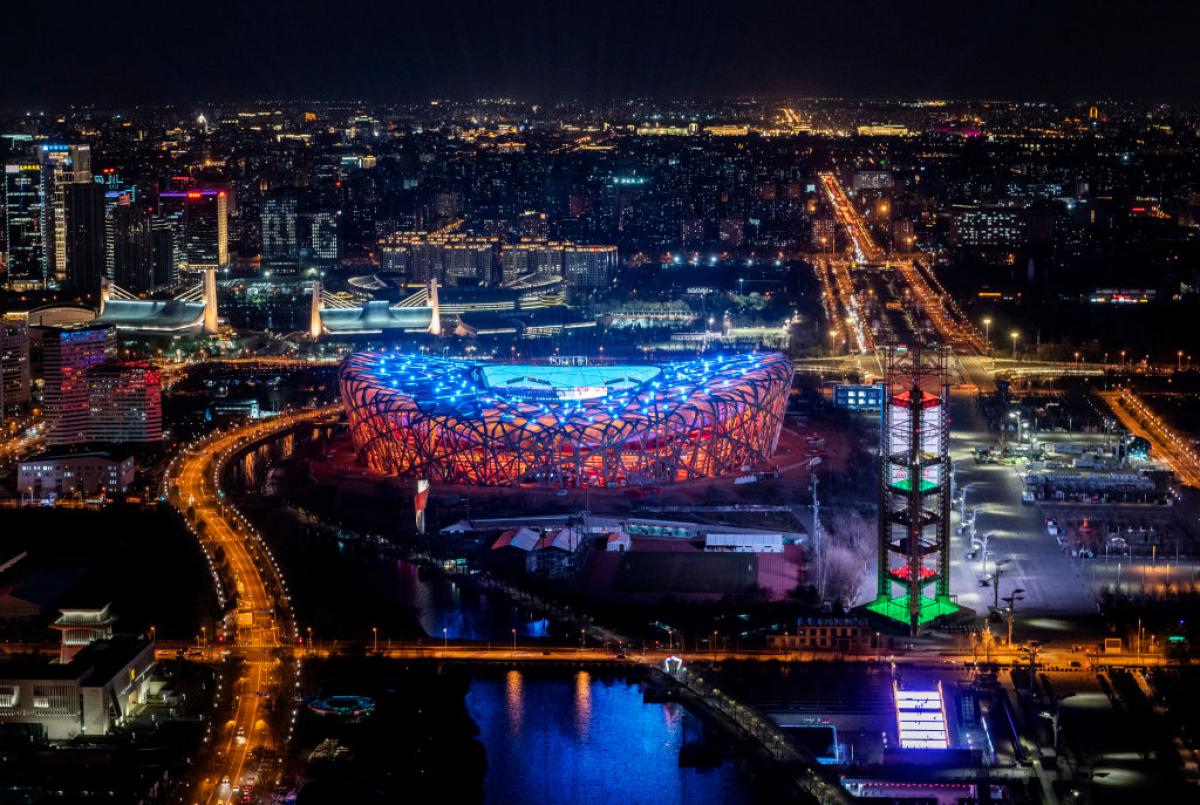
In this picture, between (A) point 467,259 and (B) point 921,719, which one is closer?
(B) point 921,719

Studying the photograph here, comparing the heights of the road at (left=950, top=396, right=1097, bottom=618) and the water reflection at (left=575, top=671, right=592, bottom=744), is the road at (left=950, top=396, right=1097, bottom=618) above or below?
above

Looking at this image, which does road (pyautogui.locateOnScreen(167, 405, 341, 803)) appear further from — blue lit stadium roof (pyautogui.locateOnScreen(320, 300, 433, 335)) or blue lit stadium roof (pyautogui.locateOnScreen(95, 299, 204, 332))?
blue lit stadium roof (pyautogui.locateOnScreen(95, 299, 204, 332))

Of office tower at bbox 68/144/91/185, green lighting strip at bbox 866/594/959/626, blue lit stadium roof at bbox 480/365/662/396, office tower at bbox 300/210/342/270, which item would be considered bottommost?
green lighting strip at bbox 866/594/959/626

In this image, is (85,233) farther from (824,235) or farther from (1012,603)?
(1012,603)

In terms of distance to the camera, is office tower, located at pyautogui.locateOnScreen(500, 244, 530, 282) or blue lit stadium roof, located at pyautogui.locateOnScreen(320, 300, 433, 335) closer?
blue lit stadium roof, located at pyautogui.locateOnScreen(320, 300, 433, 335)

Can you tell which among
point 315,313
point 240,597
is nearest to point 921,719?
point 240,597

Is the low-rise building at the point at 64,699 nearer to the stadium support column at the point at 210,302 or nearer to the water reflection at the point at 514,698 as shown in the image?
the water reflection at the point at 514,698

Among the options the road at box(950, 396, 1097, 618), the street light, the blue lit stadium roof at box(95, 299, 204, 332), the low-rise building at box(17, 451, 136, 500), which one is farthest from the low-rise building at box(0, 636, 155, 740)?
the blue lit stadium roof at box(95, 299, 204, 332)
